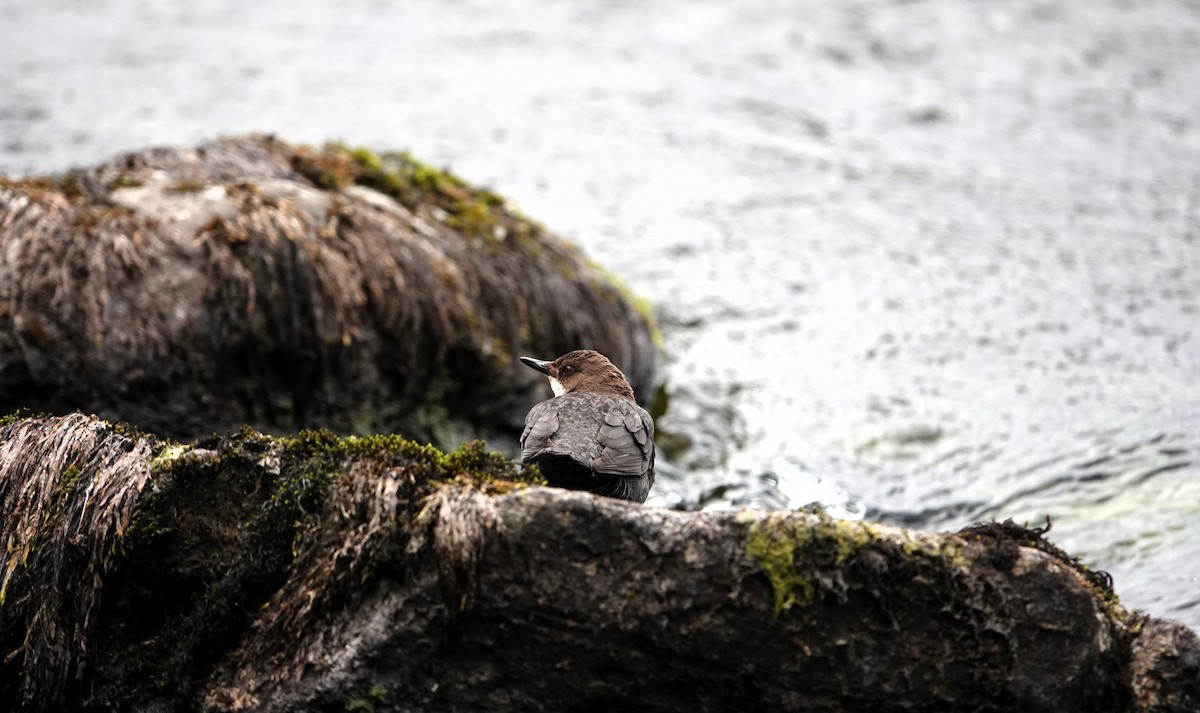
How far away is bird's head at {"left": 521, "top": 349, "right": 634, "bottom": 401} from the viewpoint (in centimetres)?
603

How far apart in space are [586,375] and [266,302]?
7.66 ft

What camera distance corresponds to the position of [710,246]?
458 inches

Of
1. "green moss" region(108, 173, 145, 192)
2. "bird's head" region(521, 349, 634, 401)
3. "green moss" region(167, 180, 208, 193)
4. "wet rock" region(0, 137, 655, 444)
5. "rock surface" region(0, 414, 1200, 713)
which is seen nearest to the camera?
"rock surface" region(0, 414, 1200, 713)

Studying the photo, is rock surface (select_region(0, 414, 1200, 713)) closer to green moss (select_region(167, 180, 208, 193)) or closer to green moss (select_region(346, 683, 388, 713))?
green moss (select_region(346, 683, 388, 713))

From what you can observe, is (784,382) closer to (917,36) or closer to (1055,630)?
(1055,630)

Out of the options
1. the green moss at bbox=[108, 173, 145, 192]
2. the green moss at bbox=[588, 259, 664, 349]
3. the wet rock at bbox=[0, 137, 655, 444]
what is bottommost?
the green moss at bbox=[588, 259, 664, 349]

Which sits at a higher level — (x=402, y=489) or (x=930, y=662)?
(x=402, y=489)

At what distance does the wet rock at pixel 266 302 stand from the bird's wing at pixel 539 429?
2.50m

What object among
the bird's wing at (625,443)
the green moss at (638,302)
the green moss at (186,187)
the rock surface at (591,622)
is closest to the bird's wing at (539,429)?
the bird's wing at (625,443)

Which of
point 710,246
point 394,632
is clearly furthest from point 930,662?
point 710,246

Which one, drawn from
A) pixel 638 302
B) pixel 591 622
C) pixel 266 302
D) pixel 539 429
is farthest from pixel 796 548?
pixel 638 302

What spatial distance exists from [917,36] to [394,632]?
13.6 m

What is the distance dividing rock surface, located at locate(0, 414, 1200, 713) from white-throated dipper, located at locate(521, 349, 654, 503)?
2.32 feet

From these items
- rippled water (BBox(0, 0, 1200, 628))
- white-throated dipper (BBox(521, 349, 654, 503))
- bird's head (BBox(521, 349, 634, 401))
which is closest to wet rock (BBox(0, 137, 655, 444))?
rippled water (BBox(0, 0, 1200, 628))
